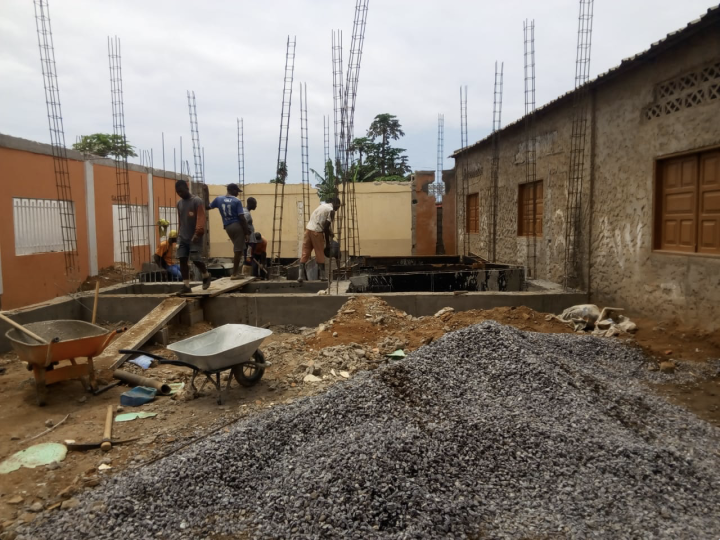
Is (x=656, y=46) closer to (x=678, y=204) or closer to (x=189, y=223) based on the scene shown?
(x=678, y=204)

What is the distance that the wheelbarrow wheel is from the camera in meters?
4.76

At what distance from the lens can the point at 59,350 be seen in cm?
463

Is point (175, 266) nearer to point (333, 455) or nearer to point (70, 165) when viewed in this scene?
point (70, 165)

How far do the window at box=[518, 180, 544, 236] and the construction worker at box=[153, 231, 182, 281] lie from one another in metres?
7.21

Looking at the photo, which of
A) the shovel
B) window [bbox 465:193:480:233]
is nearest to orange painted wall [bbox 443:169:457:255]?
window [bbox 465:193:480:233]

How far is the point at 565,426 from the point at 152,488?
2.82 meters

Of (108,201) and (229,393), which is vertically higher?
(108,201)

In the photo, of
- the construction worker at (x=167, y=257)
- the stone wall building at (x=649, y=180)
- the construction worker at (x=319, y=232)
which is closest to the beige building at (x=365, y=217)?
the stone wall building at (x=649, y=180)

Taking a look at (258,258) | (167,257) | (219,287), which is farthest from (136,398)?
(258,258)

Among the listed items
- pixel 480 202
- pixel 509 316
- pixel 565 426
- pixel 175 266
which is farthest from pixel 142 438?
pixel 480 202

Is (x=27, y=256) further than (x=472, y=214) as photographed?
No

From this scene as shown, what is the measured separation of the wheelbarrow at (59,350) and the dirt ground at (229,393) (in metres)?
0.22

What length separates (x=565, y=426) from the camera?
3.72 metres

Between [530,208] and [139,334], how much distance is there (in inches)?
330
